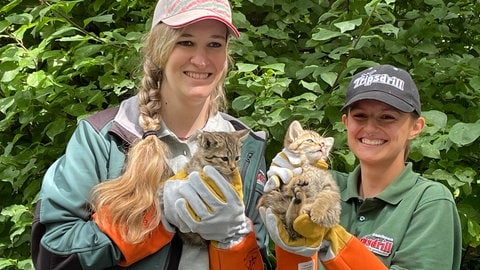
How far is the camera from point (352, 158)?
9.85 feet

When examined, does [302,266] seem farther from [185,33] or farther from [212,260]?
[185,33]

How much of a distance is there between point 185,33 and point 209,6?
0.13m

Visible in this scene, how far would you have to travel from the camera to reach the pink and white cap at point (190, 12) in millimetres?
2344

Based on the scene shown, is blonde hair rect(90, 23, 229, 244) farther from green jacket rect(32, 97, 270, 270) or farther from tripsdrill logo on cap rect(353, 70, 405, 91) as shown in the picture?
tripsdrill logo on cap rect(353, 70, 405, 91)

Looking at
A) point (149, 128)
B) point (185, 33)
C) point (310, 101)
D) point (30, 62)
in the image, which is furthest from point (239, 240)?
point (30, 62)

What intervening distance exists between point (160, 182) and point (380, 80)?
0.86 metres

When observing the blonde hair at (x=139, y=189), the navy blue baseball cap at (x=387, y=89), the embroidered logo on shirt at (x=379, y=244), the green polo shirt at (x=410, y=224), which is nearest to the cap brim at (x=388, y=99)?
the navy blue baseball cap at (x=387, y=89)

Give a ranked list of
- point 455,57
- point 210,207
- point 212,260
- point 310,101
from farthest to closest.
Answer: point 455,57
point 310,101
point 212,260
point 210,207

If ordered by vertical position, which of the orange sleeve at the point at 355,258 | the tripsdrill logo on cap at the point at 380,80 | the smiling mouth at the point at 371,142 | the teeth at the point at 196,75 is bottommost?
the orange sleeve at the point at 355,258

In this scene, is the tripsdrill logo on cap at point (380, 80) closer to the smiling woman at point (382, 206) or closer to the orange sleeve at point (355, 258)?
the smiling woman at point (382, 206)

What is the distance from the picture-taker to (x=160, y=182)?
7.57 feet

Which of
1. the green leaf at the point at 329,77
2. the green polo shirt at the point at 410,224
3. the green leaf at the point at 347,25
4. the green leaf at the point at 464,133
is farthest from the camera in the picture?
the green leaf at the point at 329,77

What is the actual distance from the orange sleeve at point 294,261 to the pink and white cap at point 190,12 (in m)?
0.85

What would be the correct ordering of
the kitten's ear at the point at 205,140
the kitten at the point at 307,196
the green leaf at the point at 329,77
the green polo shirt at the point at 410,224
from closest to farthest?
the kitten at the point at 307,196, the green polo shirt at the point at 410,224, the kitten's ear at the point at 205,140, the green leaf at the point at 329,77
